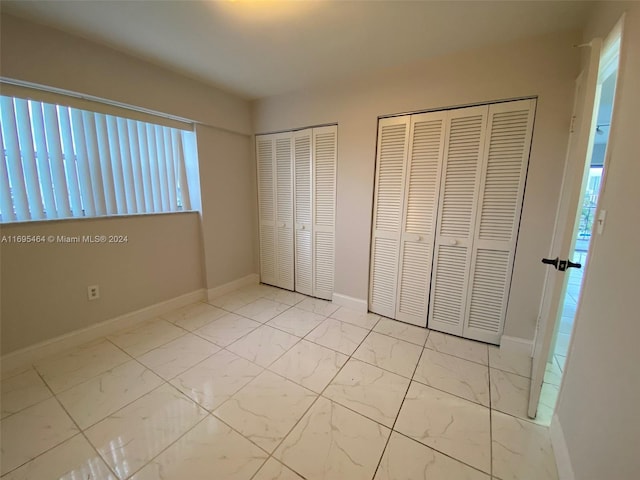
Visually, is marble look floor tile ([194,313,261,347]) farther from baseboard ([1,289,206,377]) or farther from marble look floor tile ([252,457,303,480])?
marble look floor tile ([252,457,303,480])

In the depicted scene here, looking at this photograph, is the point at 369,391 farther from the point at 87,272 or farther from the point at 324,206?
A: the point at 87,272

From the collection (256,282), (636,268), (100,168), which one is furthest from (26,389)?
(636,268)

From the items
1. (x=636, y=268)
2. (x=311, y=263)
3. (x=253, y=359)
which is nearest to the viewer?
(x=636, y=268)

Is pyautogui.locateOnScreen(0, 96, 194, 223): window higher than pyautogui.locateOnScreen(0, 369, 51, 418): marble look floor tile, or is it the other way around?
pyautogui.locateOnScreen(0, 96, 194, 223): window

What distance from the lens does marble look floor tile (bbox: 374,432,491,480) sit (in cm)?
116

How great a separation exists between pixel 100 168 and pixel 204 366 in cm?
184

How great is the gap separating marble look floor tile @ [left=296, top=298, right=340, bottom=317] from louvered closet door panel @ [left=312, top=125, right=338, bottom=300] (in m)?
0.08

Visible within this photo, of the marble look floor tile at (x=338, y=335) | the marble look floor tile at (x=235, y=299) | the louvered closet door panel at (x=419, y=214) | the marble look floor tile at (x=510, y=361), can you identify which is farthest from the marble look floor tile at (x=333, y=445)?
the marble look floor tile at (x=235, y=299)

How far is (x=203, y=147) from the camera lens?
2746 millimetres

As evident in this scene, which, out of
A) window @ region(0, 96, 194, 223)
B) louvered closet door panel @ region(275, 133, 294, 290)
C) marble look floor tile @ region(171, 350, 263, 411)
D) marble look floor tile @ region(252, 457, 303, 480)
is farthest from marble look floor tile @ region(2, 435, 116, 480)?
louvered closet door panel @ region(275, 133, 294, 290)

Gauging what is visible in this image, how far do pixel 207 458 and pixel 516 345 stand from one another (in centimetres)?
229

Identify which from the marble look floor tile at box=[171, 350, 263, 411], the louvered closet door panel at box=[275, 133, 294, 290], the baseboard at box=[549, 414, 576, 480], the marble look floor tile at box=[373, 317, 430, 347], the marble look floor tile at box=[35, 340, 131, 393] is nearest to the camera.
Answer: the baseboard at box=[549, 414, 576, 480]

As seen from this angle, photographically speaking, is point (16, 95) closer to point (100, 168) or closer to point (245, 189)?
point (100, 168)

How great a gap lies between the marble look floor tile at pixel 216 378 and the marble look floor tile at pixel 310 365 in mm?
201
